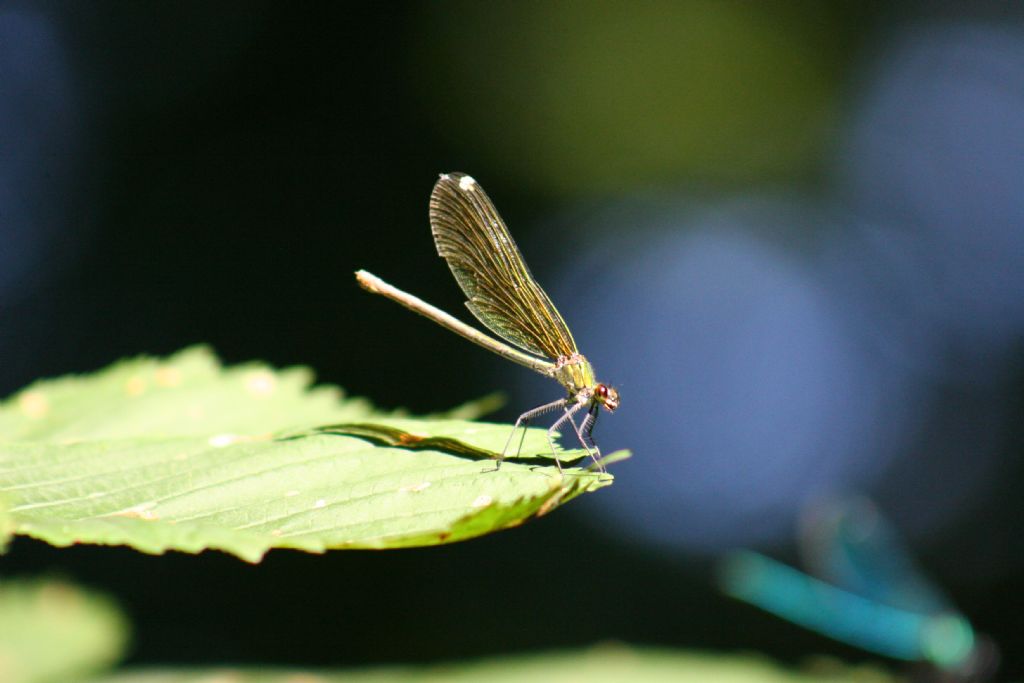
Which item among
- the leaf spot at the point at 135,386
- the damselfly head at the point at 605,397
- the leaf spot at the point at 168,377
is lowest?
the leaf spot at the point at 135,386

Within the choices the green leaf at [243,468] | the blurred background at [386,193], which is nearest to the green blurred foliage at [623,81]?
the blurred background at [386,193]

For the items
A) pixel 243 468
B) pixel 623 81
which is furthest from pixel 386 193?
pixel 243 468

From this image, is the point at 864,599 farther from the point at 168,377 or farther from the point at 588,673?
the point at 168,377

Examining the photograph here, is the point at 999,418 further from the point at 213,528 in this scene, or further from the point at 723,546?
the point at 213,528

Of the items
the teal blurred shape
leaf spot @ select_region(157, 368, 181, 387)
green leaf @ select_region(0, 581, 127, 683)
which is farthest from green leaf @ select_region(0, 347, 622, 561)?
green leaf @ select_region(0, 581, 127, 683)

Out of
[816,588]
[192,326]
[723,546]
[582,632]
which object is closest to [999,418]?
[723,546]

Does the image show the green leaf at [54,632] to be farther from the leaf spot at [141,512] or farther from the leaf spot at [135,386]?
the leaf spot at [141,512]
